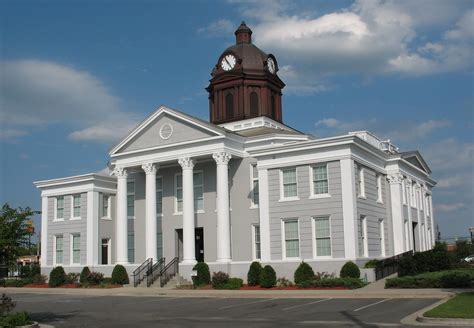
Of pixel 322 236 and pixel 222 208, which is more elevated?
pixel 222 208

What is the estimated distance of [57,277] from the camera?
40281 mm

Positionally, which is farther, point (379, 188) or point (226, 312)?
point (379, 188)

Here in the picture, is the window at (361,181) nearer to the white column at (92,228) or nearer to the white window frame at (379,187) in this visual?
the white window frame at (379,187)

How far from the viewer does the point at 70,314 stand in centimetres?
2156

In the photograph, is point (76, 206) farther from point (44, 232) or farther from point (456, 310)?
point (456, 310)

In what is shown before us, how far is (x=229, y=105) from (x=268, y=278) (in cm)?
1687

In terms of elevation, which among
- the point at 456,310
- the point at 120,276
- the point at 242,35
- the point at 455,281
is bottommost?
the point at 456,310

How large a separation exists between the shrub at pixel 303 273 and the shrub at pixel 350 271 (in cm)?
162

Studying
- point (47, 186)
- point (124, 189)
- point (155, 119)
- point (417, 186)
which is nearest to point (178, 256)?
point (124, 189)

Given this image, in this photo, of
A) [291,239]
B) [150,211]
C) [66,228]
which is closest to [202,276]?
[291,239]

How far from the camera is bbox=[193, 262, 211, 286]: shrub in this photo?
110 feet

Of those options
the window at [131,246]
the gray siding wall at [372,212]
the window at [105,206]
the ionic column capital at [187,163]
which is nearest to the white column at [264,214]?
the ionic column capital at [187,163]

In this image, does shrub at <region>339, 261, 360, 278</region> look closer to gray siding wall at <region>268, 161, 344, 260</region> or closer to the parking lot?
gray siding wall at <region>268, 161, 344, 260</region>

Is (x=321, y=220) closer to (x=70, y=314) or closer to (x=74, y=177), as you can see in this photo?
(x=70, y=314)
